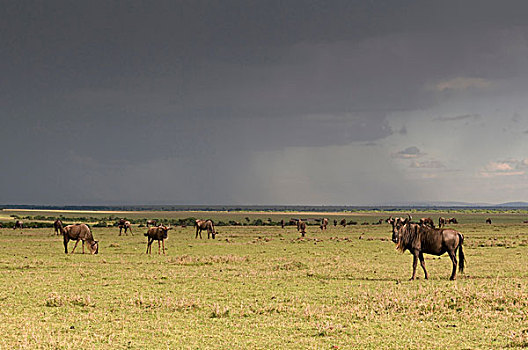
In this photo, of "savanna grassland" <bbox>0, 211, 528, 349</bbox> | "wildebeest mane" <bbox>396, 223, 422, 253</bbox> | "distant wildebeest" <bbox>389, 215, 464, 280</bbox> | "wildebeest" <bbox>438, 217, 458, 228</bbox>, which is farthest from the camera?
"wildebeest" <bbox>438, 217, 458, 228</bbox>

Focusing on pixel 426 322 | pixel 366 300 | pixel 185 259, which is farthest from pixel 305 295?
pixel 185 259

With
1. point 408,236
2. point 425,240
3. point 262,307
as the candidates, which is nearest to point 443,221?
point 425,240

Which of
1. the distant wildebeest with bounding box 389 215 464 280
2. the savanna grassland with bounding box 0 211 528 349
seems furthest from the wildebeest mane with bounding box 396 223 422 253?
the savanna grassland with bounding box 0 211 528 349

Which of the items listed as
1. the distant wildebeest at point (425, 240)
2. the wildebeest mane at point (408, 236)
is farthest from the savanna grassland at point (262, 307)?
the wildebeest mane at point (408, 236)

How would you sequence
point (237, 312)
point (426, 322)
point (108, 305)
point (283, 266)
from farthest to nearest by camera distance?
1. point (283, 266)
2. point (108, 305)
3. point (237, 312)
4. point (426, 322)

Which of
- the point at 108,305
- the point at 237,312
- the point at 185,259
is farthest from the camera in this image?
the point at 185,259

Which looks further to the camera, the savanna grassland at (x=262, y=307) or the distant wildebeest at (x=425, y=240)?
the distant wildebeest at (x=425, y=240)

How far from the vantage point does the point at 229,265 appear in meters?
25.5

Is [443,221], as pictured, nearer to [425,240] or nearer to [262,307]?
[425,240]

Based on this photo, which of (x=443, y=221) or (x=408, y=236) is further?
(x=443, y=221)

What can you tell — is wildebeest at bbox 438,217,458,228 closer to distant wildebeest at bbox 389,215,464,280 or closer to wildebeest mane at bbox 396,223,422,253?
distant wildebeest at bbox 389,215,464,280

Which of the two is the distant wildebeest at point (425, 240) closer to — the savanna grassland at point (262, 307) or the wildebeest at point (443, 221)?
the savanna grassland at point (262, 307)

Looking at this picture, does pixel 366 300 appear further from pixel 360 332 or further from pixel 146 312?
pixel 146 312

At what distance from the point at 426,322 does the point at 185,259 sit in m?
17.3
